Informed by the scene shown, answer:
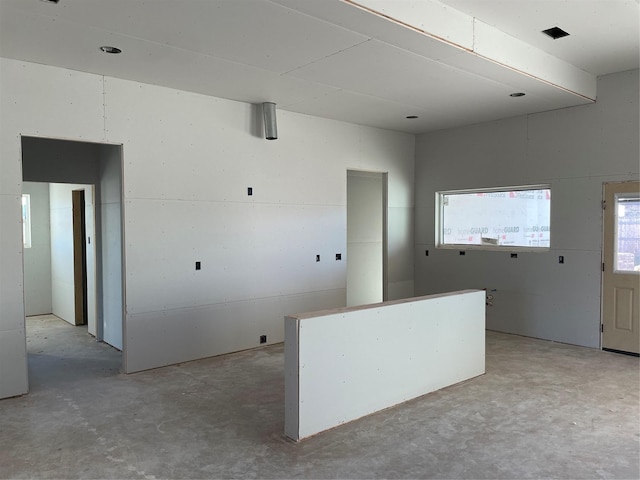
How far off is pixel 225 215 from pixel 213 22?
2.42 meters

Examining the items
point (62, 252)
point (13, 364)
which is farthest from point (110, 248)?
point (62, 252)

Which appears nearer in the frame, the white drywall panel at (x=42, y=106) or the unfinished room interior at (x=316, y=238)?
the unfinished room interior at (x=316, y=238)

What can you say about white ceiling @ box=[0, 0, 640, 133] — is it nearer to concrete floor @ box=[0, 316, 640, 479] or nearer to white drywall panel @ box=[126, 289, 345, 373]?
white drywall panel @ box=[126, 289, 345, 373]

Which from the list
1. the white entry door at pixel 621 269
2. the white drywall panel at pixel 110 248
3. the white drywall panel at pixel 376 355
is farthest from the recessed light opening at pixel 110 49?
the white entry door at pixel 621 269

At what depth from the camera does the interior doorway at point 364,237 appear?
768 centimetres

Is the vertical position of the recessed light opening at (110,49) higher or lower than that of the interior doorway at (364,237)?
higher

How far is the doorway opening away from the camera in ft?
17.9

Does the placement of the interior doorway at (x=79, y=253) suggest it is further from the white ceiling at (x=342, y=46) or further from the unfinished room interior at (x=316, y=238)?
the white ceiling at (x=342, y=46)

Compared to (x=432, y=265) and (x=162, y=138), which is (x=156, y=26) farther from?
(x=432, y=265)

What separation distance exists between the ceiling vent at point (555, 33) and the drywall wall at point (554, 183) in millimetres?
1673

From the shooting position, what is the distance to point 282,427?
11.0 feet

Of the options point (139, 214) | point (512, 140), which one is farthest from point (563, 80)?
point (139, 214)

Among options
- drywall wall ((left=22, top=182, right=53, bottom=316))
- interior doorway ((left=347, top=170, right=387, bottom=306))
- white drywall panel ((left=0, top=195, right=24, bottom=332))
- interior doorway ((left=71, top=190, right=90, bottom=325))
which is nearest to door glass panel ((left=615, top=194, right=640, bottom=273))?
interior doorway ((left=347, top=170, right=387, bottom=306))

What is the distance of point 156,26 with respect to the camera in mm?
3355
